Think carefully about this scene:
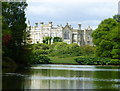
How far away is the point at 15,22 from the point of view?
40.0 m

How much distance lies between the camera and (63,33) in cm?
11531

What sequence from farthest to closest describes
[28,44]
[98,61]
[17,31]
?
[98,61], [28,44], [17,31]

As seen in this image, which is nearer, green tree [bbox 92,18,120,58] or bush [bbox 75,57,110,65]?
bush [bbox 75,57,110,65]

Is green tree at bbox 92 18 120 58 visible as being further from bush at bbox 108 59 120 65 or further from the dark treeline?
bush at bbox 108 59 120 65

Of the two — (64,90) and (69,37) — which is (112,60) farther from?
(69,37)

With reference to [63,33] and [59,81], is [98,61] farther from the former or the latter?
[63,33]

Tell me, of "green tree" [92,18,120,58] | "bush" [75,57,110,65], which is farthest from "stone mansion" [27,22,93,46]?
"bush" [75,57,110,65]

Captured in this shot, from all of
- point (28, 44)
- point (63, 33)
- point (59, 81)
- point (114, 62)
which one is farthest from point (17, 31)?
point (63, 33)

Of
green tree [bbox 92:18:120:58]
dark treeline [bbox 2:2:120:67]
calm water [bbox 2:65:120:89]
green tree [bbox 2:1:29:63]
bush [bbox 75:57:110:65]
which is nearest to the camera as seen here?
calm water [bbox 2:65:120:89]

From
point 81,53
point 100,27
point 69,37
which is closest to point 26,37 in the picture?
point 100,27

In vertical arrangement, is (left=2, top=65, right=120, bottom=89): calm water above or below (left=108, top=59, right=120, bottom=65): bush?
above

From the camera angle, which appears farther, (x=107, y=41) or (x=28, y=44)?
(x=107, y=41)

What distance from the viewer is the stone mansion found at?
4537 inches

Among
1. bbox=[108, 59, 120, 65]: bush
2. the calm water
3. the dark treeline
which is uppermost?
the dark treeline
